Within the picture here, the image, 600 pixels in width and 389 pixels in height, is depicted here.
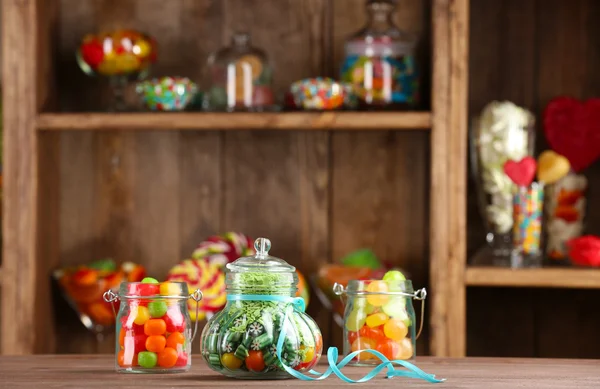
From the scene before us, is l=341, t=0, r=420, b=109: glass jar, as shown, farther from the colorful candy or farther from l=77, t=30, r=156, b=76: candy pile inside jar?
l=77, t=30, r=156, b=76: candy pile inside jar

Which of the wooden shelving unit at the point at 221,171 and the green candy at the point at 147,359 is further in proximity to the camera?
the wooden shelving unit at the point at 221,171

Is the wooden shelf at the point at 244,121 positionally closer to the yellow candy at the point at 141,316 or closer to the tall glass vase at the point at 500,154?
the tall glass vase at the point at 500,154

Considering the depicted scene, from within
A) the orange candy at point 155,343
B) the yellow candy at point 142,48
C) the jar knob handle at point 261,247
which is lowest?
the orange candy at point 155,343

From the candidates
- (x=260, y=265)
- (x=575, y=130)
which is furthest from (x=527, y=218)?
(x=260, y=265)

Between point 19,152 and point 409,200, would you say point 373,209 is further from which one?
point 19,152

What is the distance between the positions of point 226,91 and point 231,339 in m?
1.01

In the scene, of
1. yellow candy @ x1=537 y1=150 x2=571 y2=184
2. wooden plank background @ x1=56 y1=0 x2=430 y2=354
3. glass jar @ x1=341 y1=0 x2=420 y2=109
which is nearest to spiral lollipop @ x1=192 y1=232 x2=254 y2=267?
wooden plank background @ x1=56 y1=0 x2=430 y2=354

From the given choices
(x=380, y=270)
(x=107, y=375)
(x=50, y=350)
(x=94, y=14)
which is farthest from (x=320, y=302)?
(x=107, y=375)

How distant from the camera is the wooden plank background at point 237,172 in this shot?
2.10 m

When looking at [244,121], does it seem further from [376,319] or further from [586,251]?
[376,319]

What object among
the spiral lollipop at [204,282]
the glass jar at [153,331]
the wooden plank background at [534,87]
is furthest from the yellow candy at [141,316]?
the wooden plank background at [534,87]

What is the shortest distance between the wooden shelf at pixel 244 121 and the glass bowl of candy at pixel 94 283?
→ 0.30 metres

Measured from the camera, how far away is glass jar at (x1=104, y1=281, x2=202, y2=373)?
1.06 metres

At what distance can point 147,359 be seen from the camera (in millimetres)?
1062
